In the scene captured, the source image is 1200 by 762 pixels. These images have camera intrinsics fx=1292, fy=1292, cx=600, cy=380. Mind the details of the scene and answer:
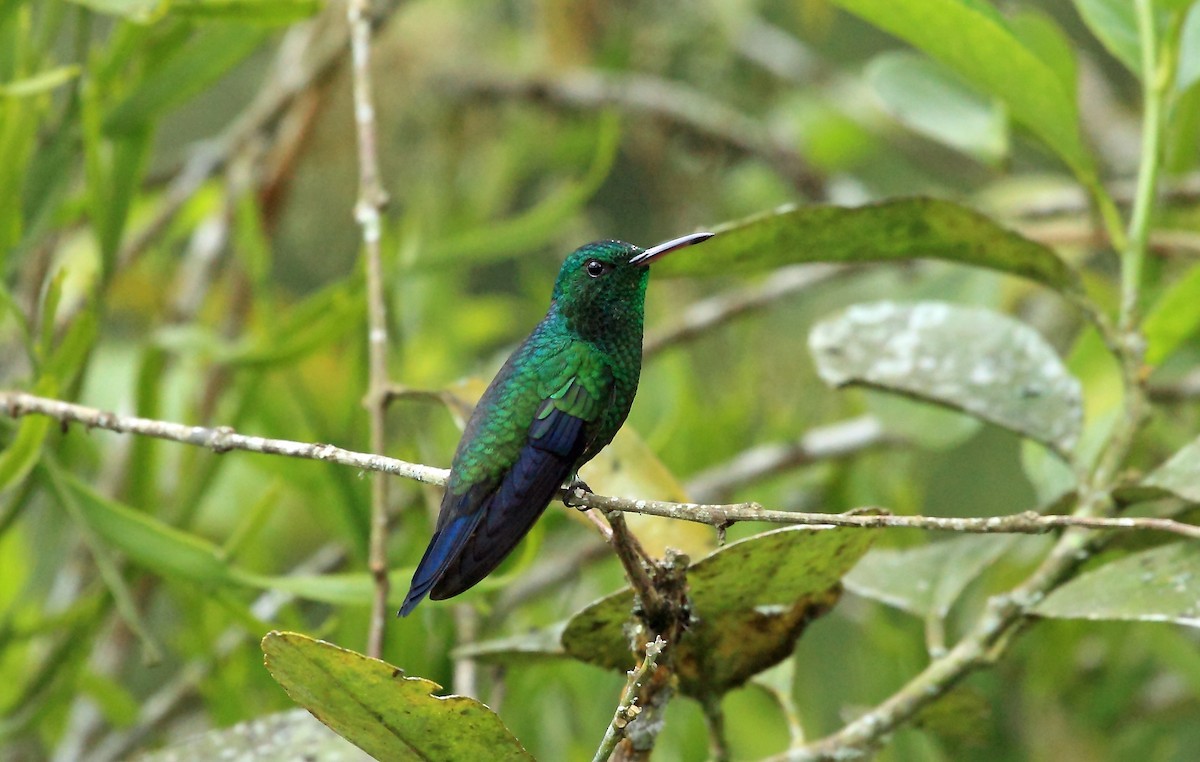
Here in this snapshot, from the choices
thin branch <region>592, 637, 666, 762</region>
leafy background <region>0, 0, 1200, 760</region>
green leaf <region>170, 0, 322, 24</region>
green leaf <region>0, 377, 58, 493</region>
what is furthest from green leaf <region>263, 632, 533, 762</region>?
green leaf <region>170, 0, 322, 24</region>

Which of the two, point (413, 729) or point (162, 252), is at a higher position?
point (162, 252)

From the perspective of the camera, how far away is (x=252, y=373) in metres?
1.65

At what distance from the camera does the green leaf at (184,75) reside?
159 centimetres

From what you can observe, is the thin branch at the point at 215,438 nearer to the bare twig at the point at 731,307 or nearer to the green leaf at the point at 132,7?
the green leaf at the point at 132,7

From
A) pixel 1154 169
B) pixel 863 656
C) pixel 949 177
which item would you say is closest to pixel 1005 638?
pixel 1154 169

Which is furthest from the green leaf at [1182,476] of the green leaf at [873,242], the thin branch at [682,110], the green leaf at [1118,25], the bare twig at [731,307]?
the thin branch at [682,110]

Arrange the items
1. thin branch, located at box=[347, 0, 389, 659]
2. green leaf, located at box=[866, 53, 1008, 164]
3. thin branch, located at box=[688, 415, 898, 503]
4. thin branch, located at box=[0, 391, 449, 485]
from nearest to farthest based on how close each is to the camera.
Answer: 1. thin branch, located at box=[0, 391, 449, 485]
2. thin branch, located at box=[347, 0, 389, 659]
3. green leaf, located at box=[866, 53, 1008, 164]
4. thin branch, located at box=[688, 415, 898, 503]

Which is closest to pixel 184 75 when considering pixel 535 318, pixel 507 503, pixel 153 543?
pixel 153 543

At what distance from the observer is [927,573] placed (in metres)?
1.26

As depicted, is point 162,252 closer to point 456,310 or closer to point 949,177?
point 456,310

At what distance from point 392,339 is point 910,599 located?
966mm

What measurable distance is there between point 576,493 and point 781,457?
1.05 meters

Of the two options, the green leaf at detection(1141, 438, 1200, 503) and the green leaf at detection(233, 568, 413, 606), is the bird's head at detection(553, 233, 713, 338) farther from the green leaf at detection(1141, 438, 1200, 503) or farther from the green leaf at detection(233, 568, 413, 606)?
the green leaf at detection(1141, 438, 1200, 503)

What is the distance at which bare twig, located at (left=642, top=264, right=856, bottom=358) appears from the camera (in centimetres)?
219
